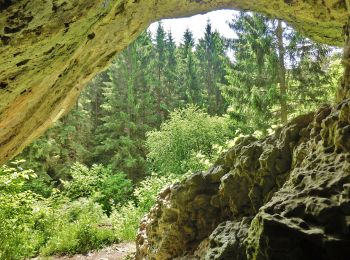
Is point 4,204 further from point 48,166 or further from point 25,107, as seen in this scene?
point 48,166

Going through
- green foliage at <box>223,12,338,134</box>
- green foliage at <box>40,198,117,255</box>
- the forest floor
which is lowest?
the forest floor

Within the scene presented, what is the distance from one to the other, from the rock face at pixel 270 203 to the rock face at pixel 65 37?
8.80 feet

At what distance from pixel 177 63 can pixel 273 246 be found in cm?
3470

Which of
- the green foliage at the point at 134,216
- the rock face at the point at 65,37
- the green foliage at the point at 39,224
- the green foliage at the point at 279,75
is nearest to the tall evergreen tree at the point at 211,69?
the green foliage at the point at 279,75

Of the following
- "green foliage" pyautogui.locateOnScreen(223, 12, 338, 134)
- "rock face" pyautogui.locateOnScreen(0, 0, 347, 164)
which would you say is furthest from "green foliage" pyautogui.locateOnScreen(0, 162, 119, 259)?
"green foliage" pyautogui.locateOnScreen(223, 12, 338, 134)

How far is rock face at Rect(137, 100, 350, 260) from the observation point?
2.16 metres

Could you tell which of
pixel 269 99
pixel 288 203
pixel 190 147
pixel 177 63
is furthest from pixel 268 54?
pixel 177 63

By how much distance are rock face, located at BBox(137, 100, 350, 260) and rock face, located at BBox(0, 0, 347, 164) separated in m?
2.68

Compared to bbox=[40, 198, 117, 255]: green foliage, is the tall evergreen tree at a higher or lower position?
higher

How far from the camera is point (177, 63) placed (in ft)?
118

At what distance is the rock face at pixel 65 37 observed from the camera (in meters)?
3.36

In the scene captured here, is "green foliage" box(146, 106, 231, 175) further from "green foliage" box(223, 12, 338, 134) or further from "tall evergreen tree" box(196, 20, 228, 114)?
"tall evergreen tree" box(196, 20, 228, 114)

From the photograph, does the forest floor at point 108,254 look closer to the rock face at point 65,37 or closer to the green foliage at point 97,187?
the rock face at point 65,37

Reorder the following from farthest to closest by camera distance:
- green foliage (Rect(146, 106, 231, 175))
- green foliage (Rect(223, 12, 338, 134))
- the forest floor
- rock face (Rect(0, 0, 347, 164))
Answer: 1. green foliage (Rect(146, 106, 231, 175))
2. green foliage (Rect(223, 12, 338, 134))
3. the forest floor
4. rock face (Rect(0, 0, 347, 164))
